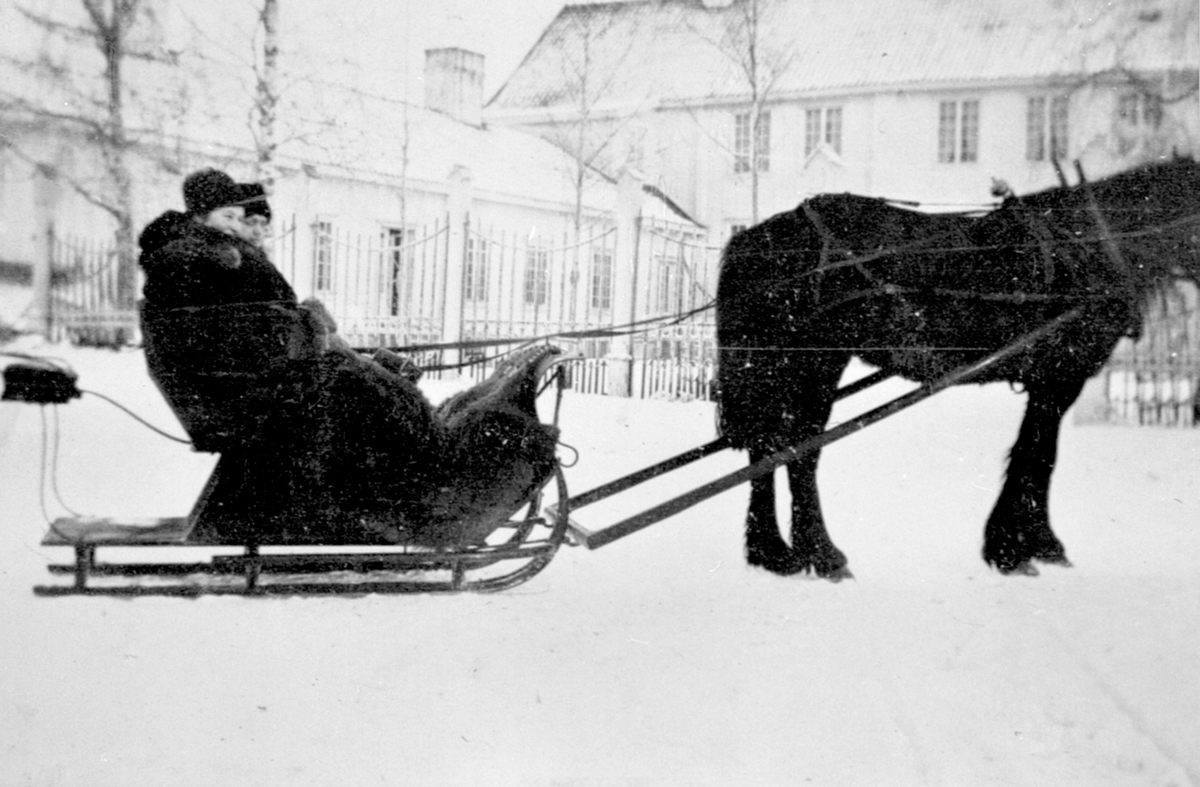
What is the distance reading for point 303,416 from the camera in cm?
254

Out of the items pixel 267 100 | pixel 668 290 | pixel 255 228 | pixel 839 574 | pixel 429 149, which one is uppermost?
pixel 267 100

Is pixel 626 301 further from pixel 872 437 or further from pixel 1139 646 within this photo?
pixel 1139 646

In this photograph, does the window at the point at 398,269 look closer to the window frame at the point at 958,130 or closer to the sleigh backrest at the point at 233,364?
the sleigh backrest at the point at 233,364

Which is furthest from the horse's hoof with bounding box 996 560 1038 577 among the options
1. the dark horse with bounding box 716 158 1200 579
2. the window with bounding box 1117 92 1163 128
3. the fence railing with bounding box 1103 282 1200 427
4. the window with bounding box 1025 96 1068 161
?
the window with bounding box 1117 92 1163 128

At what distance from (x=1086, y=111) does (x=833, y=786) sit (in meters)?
2.15

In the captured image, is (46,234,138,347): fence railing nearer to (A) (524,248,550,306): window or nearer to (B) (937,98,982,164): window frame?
(A) (524,248,550,306): window

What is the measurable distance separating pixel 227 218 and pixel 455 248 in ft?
2.13

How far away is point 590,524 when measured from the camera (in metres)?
3.12

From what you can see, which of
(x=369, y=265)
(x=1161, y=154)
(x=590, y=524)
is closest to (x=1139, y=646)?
(x=1161, y=154)

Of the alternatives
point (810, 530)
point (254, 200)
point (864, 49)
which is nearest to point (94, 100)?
point (254, 200)

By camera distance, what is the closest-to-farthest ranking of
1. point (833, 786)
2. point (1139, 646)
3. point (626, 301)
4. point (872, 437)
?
point (833, 786) → point (1139, 646) → point (626, 301) → point (872, 437)

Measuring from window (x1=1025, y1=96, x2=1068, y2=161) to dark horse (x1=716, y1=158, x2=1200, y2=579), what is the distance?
234mm

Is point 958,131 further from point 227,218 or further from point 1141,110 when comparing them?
point 227,218

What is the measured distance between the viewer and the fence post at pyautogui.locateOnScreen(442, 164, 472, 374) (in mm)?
2826
